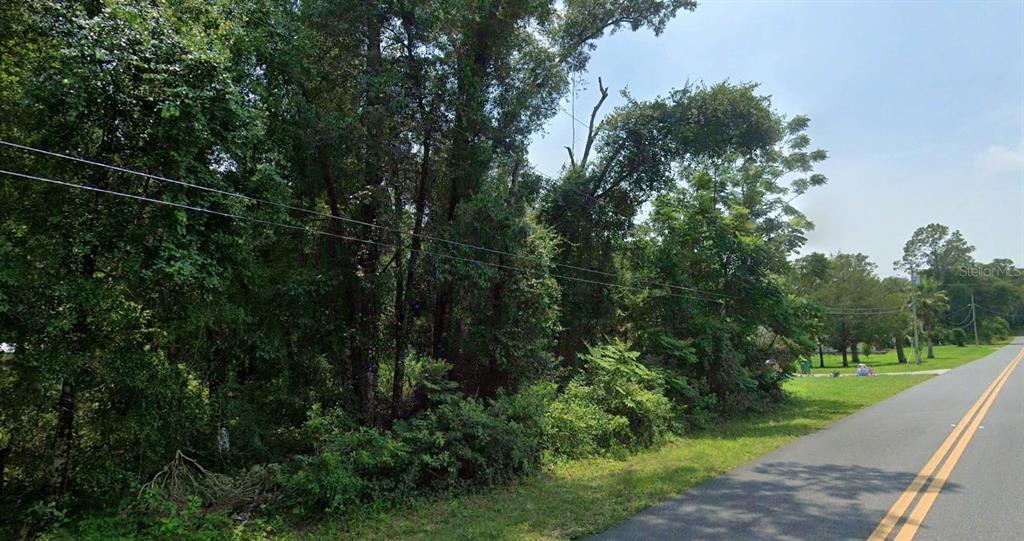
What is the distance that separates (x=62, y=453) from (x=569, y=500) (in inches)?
266

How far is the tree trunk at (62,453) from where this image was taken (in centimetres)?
739

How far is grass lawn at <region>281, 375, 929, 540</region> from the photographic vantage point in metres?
6.17

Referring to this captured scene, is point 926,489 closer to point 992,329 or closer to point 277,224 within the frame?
point 277,224

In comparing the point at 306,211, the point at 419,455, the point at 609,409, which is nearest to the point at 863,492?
the point at 609,409

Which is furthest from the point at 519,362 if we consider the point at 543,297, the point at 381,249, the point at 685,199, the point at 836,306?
the point at 836,306

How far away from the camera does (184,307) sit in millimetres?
7949

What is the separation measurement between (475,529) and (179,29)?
7.10m

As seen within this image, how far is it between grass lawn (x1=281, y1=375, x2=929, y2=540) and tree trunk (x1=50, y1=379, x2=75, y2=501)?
3.61m

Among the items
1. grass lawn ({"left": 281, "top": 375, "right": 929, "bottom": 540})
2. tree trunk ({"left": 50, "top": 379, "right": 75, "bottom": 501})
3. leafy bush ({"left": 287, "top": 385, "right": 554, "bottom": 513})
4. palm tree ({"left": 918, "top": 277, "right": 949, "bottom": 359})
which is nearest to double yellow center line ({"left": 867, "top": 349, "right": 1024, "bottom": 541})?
grass lawn ({"left": 281, "top": 375, "right": 929, "bottom": 540})

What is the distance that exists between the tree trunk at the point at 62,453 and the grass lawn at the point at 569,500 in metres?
3.61

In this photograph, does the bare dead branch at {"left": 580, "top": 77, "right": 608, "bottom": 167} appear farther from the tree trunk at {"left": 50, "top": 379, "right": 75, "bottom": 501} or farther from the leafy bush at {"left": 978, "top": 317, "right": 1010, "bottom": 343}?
the leafy bush at {"left": 978, "top": 317, "right": 1010, "bottom": 343}

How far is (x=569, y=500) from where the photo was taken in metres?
7.25

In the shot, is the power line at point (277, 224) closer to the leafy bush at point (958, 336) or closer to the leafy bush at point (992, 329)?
the leafy bush at point (958, 336)

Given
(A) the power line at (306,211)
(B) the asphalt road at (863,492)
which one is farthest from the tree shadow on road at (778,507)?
(A) the power line at (306,211)
